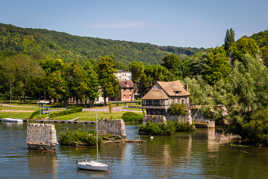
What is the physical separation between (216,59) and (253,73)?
5827 centimetres

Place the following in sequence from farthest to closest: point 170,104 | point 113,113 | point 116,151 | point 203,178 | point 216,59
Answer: point 216,59, point 113,113, point 170,104, point 116,151, point 203,178

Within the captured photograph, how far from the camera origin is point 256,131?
67.9 m

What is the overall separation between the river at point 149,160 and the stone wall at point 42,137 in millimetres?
1513

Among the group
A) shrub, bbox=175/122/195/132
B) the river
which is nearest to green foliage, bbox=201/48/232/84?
shrub, bbox=175/122/195/132

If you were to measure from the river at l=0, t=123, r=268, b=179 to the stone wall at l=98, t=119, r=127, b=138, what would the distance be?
14.1 ft

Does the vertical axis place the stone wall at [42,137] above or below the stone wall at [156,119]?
below

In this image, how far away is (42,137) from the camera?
218ft

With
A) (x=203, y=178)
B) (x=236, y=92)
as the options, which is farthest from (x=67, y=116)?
(x=203, y=178)

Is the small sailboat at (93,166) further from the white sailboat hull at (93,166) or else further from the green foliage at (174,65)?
the green foliage at (174,65)

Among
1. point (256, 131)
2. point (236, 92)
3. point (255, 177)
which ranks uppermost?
point (236, 92)

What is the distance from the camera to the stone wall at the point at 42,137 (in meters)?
64.9

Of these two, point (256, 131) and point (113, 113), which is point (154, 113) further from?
point (256, 131)

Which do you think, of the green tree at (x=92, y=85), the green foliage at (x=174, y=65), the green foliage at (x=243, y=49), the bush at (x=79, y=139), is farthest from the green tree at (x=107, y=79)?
the bush at (x=79, y=139)

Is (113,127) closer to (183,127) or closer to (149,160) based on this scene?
(149,160)
